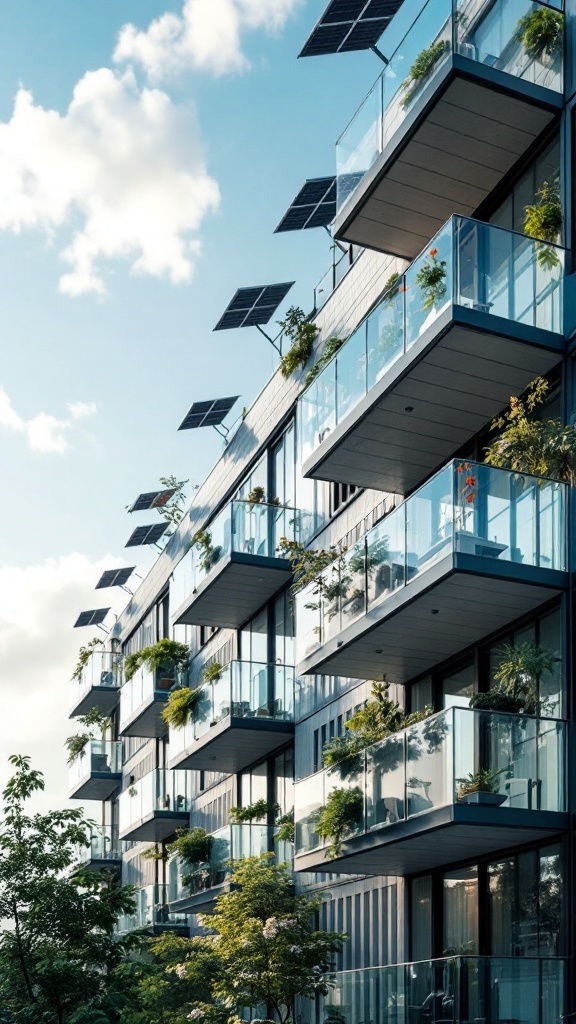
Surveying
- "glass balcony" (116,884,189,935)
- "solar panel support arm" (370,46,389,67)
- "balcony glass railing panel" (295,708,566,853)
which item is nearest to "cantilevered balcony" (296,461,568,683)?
"balcony glass railing panel" (295,708,566,853)

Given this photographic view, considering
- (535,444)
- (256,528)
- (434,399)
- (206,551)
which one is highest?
(434,399)

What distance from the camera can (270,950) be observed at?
23.0 m

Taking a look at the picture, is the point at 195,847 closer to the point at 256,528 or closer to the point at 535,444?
the point at 256,528

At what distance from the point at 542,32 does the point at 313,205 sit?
11.9 meters

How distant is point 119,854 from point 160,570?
1238 cm

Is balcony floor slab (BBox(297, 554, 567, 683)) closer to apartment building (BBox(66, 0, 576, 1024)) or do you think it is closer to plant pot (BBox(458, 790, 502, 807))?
apartment building (BBox(66, 0, 576, 1024))

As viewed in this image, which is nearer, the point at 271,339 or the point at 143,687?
the point at 271,339

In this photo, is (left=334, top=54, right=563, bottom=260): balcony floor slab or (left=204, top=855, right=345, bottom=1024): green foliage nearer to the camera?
(left=334, top=54, right=563, bottom=260): balcony floor slab

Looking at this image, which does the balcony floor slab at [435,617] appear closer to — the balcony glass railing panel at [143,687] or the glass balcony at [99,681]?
the balcony glass railing panel at [143,687]

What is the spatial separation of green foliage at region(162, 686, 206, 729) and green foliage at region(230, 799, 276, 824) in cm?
306

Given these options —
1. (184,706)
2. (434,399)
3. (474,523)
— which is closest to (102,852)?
(184,706)

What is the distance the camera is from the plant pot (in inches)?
692

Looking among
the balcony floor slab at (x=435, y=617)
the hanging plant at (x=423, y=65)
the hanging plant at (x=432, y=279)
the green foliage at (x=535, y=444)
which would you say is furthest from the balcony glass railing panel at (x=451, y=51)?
the balcony floor slab at (x=435, y=617)

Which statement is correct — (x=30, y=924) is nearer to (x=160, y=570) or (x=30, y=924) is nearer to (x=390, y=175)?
(x=390, y=175)
